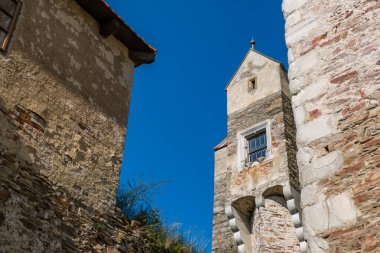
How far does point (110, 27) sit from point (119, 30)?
22cm

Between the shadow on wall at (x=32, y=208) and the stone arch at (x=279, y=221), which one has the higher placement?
the stone arch at (x=279, y=221)

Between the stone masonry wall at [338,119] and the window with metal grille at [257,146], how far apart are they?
31.6 feet

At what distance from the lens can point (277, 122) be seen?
1434 centimetres

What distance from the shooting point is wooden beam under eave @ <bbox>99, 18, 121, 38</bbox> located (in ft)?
29.4

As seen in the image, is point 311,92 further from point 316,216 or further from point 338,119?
point 316,216

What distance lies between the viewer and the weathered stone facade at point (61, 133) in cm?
641

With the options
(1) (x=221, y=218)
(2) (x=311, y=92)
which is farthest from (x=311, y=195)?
(1) (x=221, y=218)

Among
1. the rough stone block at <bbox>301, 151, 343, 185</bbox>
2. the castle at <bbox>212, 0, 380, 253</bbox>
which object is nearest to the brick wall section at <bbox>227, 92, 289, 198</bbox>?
the castle at <bbox>212, 0, 380, 253</bbox>

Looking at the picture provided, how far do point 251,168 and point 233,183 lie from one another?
27.5 inches

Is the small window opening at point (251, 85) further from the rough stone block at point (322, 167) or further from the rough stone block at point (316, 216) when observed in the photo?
the rough stone block at point (316, 216)

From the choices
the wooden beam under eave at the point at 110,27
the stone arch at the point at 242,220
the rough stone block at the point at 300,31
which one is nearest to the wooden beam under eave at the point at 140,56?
the wooden beam under eave at the point at 110,27

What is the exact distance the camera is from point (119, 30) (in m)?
9.13

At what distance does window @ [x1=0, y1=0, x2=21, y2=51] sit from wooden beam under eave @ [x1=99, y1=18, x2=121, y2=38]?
1913 millimetres

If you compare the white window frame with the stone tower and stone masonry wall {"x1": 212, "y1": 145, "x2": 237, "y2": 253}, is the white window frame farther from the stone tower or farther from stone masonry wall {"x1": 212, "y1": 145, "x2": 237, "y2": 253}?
stone masonry wall {"x1": 212, "y1": 145, "x2": 237, "y2": 253}
